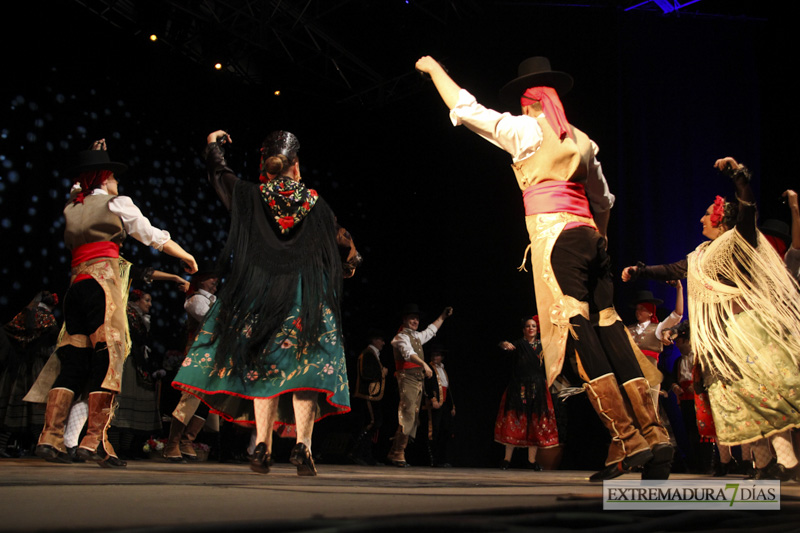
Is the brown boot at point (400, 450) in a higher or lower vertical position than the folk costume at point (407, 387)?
lower

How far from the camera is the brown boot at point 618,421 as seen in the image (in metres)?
2.39

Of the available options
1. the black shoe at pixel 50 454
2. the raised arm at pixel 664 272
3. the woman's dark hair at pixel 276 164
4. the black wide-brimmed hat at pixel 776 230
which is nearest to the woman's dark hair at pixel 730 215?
the raised arm at pixel 664 272

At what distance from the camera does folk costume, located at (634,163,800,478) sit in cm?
353

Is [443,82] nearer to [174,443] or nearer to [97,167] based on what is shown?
[97,167]

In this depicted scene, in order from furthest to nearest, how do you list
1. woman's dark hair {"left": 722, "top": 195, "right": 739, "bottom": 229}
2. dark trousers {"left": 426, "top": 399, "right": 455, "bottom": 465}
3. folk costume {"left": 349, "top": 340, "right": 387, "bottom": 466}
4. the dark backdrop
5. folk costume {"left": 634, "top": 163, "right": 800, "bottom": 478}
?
1. dark trousers {"left": 426, "top": 399, "right": 455, "bottom": 465}
2. folk costume {"left": 349, "top": 340, "right": 387, "bottom": 466}
3. the dark backdrop
4. woman's dark hair {"left": 722, "top": 195, "right": 739, "bottom": 229}
5. folk costume {"left": 634, "top": 163, "right": 800, "bottom": 478}

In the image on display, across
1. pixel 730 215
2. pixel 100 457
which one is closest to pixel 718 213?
pixel 730 215

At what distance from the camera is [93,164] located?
372cm

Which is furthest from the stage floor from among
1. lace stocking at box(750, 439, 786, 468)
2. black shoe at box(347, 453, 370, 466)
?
black shoe at box(347, 453, 370, 466)

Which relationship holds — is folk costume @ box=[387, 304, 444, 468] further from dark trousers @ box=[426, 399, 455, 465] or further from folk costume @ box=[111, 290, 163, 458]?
folk costume @ box=[111, 290, 163, 458]

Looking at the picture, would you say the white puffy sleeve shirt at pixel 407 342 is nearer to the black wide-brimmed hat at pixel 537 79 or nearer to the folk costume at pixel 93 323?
the folk costume at pixel 93 323

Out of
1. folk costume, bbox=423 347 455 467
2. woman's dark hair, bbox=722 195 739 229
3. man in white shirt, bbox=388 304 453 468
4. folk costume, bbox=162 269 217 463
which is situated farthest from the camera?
folk costume, bbox=423 347 455 467

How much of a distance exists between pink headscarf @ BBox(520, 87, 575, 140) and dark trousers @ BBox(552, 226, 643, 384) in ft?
1.49

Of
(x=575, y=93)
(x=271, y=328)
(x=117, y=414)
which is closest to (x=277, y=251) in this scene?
(x=271, y=328)

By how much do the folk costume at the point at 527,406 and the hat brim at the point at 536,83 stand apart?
15.7 feet
